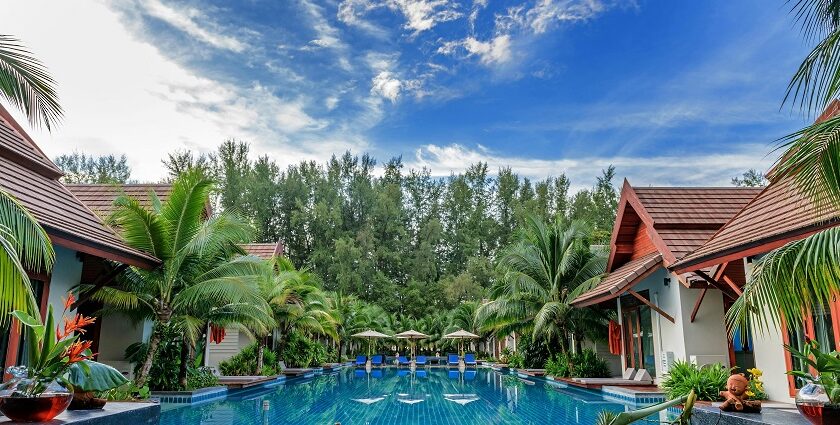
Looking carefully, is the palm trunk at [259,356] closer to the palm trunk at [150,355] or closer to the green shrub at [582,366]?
the palm trunk at [150,355]

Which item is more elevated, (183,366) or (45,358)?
(45,358)

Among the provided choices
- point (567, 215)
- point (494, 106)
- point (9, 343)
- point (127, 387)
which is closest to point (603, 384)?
point (127, 387)

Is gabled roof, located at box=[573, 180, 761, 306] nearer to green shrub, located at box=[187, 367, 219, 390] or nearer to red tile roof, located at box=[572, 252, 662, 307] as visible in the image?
red tile roof, located at box=[572, 252, 662, 307]

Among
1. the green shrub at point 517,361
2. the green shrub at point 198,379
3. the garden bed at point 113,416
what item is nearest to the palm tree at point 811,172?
the garden bed at point 113,416

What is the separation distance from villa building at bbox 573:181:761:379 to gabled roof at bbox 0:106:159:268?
376 inches

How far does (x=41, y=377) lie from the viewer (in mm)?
5289

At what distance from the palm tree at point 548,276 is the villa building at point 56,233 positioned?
10811mm

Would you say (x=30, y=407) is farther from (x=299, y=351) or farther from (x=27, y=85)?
(x=299, y=351)

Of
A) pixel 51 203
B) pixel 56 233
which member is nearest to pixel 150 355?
pixel 51 203

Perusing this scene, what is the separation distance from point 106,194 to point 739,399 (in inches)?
510

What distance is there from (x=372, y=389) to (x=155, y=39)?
11124mm

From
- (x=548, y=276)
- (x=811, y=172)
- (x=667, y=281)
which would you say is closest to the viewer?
(x=811, y=172)

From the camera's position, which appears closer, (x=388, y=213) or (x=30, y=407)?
(x=30, y=407)

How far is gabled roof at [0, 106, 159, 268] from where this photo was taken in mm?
7789
